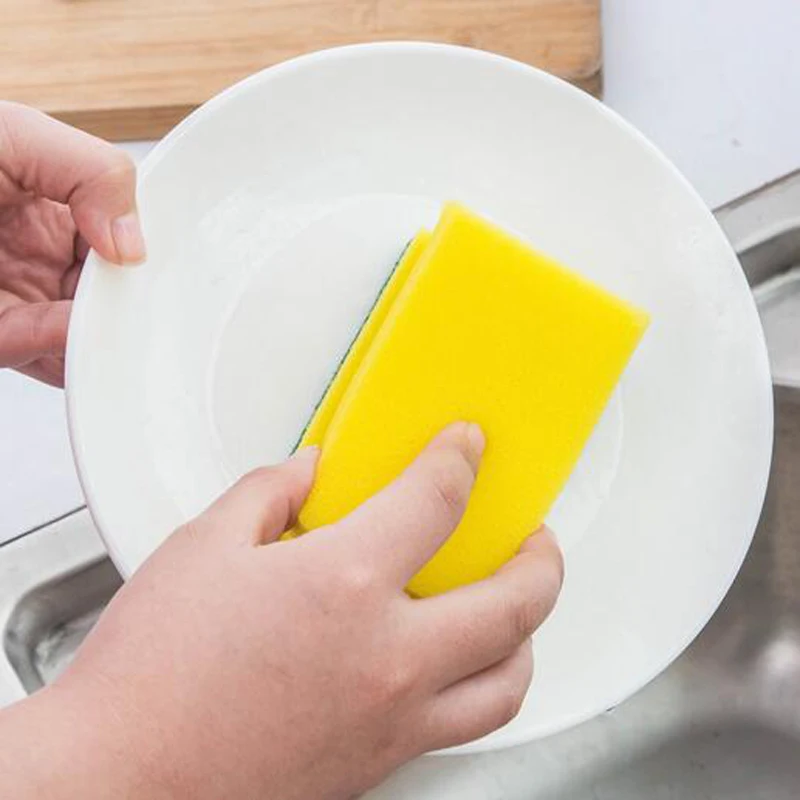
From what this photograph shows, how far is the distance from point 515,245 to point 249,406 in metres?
0.16

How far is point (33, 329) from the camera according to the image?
65 cm

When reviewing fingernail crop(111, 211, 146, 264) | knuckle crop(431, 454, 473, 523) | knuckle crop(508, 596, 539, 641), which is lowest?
knuckle crop(508, 596, 539, 641)

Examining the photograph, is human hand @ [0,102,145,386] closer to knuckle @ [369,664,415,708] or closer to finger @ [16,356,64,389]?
finger @ [16,356,64,389]

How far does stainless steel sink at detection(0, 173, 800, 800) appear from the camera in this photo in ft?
2.32

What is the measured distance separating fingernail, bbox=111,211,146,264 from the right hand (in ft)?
0.47

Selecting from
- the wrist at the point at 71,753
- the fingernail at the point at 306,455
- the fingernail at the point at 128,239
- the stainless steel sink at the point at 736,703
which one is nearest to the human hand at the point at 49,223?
the fingernail at the point at 128,239

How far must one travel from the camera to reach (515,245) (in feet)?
1.80

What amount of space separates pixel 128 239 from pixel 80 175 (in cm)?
6

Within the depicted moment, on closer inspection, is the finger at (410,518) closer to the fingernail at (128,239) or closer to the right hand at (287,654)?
the right hand at (287,654)

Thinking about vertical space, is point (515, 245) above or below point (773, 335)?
above

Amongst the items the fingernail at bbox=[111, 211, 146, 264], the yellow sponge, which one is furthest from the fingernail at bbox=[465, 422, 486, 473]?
the fingernail at bbox=[111, 211, 146, 264]

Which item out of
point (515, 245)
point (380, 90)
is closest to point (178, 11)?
point (380, 90)

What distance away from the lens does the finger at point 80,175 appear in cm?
53

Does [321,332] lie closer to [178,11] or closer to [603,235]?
[603,235]
